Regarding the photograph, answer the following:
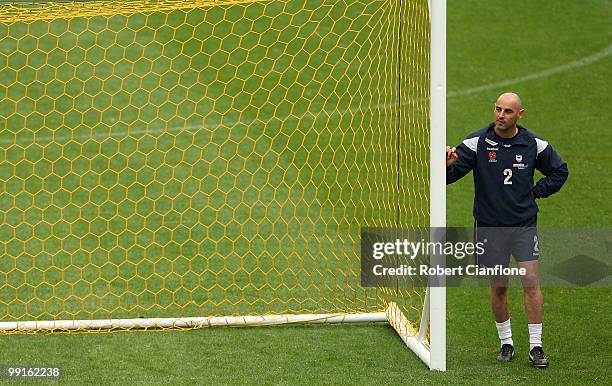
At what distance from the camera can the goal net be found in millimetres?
7695

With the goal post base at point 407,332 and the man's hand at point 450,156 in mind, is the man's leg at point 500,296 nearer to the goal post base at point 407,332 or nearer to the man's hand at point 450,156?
the goal post base at point 407,332

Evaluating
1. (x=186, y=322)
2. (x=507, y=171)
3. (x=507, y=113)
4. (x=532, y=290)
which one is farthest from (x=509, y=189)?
(x=186, y=322)

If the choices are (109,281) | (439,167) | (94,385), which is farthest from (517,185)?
(109,281)

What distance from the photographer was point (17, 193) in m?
9.98

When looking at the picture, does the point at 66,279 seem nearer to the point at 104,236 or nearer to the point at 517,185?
the point at 104,236

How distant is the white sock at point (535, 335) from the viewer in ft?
21.6

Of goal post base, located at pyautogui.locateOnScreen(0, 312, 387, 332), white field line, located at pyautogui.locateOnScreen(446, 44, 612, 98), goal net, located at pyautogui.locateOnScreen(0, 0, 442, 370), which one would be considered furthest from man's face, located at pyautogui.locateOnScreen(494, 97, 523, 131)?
white field line, located at pyautogui.locateOnScreen(446, 44, 612, 98)

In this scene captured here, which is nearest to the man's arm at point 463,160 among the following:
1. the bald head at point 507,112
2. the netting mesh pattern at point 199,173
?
the bald head at point 507,112

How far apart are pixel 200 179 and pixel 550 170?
4.28m

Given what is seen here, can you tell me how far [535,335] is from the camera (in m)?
6.58

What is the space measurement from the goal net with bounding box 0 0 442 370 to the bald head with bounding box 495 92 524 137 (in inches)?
21.5

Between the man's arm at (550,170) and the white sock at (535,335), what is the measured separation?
2.48 ft

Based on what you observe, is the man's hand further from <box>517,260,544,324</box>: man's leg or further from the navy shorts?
<box>517,260,544,324</box>: man's leg

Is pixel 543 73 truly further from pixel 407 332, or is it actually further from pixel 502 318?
pixel 502 318
